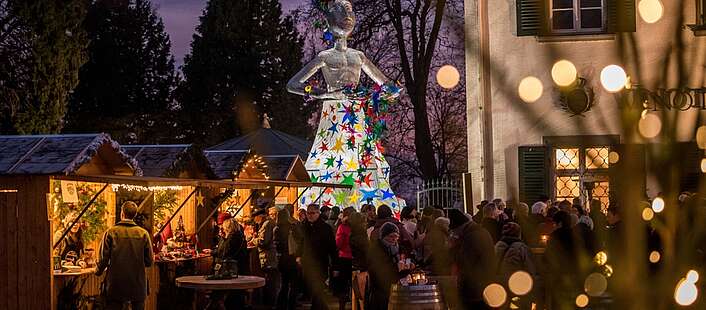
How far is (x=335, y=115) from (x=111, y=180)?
33.9 ft

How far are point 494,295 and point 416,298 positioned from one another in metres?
0.74

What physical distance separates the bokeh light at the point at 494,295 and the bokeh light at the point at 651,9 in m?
8.36

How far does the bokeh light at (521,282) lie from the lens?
11.3 meters

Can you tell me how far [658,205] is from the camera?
Result: 3498mm

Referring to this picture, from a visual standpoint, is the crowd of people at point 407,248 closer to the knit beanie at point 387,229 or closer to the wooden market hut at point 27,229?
the knit beanie at point 387,229

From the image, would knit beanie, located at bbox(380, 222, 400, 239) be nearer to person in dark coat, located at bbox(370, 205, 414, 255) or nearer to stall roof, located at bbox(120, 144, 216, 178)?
person in dark coat, located at bbox(370, 205, 414, 255)

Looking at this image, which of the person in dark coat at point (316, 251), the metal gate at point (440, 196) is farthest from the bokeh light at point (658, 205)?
the metal gate at point (440, 196)

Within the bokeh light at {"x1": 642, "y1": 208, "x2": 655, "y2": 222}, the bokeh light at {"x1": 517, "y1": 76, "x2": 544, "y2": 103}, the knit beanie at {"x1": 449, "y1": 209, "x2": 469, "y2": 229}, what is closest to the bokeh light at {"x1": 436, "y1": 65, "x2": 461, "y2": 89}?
the knit beanie at {"x1": 449, "y1": 209, "x2": 469, "y2": 229}

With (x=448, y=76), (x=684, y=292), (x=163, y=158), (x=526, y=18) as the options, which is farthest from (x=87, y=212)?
(x=448, y=76)

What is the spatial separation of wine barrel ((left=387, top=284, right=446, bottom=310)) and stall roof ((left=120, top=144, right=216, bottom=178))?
545cm

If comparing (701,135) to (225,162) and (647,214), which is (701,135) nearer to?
(647,214)

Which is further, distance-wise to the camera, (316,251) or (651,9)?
(316,251)

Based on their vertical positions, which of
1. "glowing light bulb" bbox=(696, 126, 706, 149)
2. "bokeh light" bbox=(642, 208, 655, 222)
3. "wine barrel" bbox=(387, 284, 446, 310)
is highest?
"glowing light bulb" bbox=(696, 126, 706, 149)

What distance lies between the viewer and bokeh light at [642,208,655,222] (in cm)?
329
